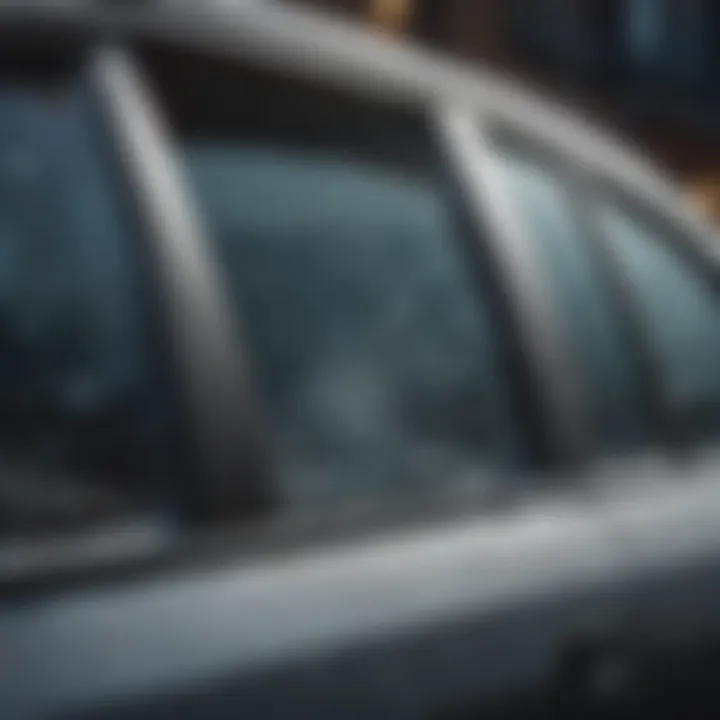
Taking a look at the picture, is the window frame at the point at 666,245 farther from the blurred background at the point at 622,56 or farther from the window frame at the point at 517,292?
the blurred background at the point at 622,56

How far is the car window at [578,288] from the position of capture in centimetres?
326

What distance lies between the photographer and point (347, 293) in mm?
2885

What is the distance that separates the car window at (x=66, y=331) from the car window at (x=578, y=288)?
2.64 feet

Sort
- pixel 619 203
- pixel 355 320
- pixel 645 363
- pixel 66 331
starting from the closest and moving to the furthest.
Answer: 1. pixel 66 331
2. pixel 355 320
3. pixel 645 363
4. pixel 619 203

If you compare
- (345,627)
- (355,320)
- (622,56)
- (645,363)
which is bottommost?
(345,627)

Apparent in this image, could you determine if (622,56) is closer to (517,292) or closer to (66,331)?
(517,292)

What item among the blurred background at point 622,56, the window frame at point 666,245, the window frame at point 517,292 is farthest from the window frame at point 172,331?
the blurred background at point 622,56

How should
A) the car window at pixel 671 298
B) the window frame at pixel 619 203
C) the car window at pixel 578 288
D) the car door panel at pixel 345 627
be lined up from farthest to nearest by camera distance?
the car window at pixel 671 298, the window frame at pixel 619 203, the car window at pixel 578 288, the car door panel at pixel 345 627

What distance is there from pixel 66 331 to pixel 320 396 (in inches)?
13.9

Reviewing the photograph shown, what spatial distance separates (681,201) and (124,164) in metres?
1.49

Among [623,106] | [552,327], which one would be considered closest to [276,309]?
[552,327]

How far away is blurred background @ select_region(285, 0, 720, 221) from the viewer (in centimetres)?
1844

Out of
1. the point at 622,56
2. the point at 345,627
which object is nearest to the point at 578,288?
the point at 345,627

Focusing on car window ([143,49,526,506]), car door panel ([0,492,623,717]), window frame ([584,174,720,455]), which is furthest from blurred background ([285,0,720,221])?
car door panel ([0,492,623,717])
